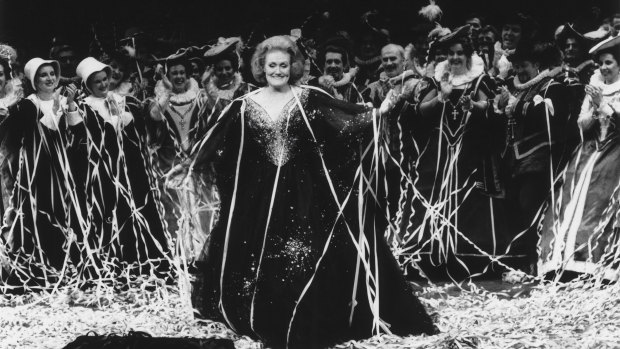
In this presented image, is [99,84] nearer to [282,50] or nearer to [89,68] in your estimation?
[89,68]

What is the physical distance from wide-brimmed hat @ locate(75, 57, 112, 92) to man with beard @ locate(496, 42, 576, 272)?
2640mm

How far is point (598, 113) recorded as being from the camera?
19.7 feet

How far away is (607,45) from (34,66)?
3.66m

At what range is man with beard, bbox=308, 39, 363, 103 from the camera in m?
6.47

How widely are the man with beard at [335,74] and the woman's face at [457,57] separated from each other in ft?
2.16

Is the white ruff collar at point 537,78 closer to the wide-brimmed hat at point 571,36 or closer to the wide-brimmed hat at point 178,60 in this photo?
the wide-brimmed hat at point 571,36

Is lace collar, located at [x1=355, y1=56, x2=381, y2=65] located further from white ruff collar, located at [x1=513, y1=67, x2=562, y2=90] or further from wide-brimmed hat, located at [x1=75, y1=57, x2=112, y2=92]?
wide-brimmed hat, located at [x1=75, y1=57, x2=112, y2=92]

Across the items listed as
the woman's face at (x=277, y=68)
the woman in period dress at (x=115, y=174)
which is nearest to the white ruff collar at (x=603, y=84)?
the woman's face at (x=277, y=68)

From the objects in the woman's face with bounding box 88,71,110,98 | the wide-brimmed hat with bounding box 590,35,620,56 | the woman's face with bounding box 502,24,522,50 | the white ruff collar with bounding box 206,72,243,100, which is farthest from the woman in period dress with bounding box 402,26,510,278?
the woman's face with bounding box 88,71,110,98

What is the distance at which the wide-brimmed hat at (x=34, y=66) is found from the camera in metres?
6.36

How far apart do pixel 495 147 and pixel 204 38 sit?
2121mm

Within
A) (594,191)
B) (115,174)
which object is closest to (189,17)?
(115,174)

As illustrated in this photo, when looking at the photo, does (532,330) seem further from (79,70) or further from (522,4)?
(79,70)

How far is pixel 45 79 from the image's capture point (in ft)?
21.0
